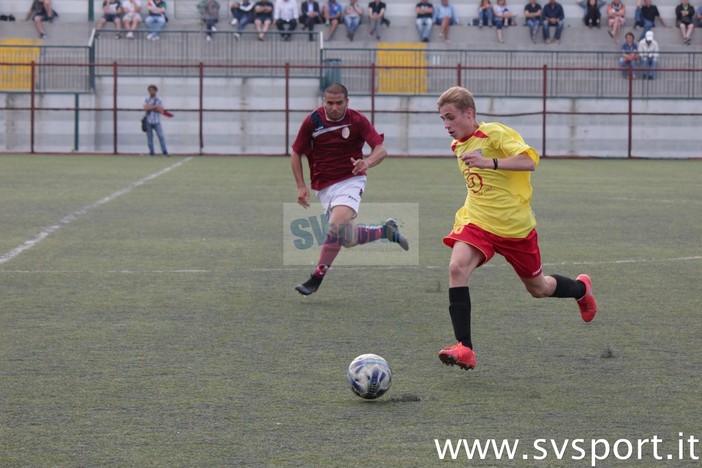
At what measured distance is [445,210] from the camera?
16328 mm

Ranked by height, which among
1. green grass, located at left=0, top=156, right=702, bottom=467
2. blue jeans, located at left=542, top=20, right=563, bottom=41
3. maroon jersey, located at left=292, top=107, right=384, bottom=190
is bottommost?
green grass, located at left=0, top=156, right=702, bottom=467

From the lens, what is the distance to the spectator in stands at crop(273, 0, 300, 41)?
35.4 m

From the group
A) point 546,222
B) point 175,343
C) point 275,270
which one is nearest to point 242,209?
point 546,222

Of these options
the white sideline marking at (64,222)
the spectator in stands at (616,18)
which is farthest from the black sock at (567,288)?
the spectator in stands at (616,18)

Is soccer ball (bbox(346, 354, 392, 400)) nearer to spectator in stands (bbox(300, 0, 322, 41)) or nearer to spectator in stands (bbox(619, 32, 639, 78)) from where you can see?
spectator in stands (bbox(619, 32, 639, 78))

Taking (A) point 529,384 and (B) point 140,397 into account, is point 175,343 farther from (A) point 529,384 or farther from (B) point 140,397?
(A) point 529,384

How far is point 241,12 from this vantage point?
35625mm

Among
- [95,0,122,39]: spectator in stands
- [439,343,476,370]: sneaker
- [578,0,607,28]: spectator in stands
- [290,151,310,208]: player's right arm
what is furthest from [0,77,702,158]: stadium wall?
[439,343,476,370]: sneaker

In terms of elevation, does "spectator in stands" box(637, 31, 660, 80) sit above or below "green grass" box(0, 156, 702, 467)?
above

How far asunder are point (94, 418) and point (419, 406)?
145cm

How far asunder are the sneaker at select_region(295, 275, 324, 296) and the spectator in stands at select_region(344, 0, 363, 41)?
27561mm

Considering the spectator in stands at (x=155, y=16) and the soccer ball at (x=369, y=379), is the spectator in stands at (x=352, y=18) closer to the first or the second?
the spectator in stands at (x=155, y=16)

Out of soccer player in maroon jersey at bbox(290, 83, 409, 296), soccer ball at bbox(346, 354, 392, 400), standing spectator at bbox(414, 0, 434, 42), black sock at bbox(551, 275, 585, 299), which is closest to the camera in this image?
soccer ball at bbox(346, 354, 392, 400)

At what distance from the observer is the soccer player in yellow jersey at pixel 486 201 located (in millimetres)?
6461
